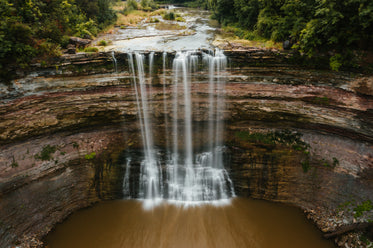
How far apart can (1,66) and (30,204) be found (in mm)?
6820

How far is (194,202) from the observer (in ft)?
39.6

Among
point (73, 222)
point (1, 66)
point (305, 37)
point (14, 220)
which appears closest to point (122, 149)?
point (73, 222)

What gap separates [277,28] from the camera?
1223 centimetres

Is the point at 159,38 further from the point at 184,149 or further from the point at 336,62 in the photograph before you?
the point at 336,62

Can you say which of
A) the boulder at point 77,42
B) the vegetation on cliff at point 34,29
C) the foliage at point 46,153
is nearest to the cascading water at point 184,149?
the boulder at point 77,42

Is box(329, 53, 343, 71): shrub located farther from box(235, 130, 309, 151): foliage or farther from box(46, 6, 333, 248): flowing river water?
box(46, 6, 333, 248): flowing river water

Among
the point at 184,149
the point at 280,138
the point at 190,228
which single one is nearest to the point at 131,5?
the point at 184,149

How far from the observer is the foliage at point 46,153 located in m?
10.9

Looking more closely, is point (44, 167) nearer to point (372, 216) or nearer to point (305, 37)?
point (305, 37)

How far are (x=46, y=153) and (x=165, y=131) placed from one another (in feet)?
21.7

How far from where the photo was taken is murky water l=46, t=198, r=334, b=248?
10.0 m

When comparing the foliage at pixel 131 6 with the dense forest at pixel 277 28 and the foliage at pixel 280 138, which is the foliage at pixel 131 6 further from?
the foliage at pixel 280 138

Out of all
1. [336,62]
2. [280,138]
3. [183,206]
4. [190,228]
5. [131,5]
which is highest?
[131,5]

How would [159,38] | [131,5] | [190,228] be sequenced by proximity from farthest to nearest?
[131,5] → [159,38] → [190,228]
